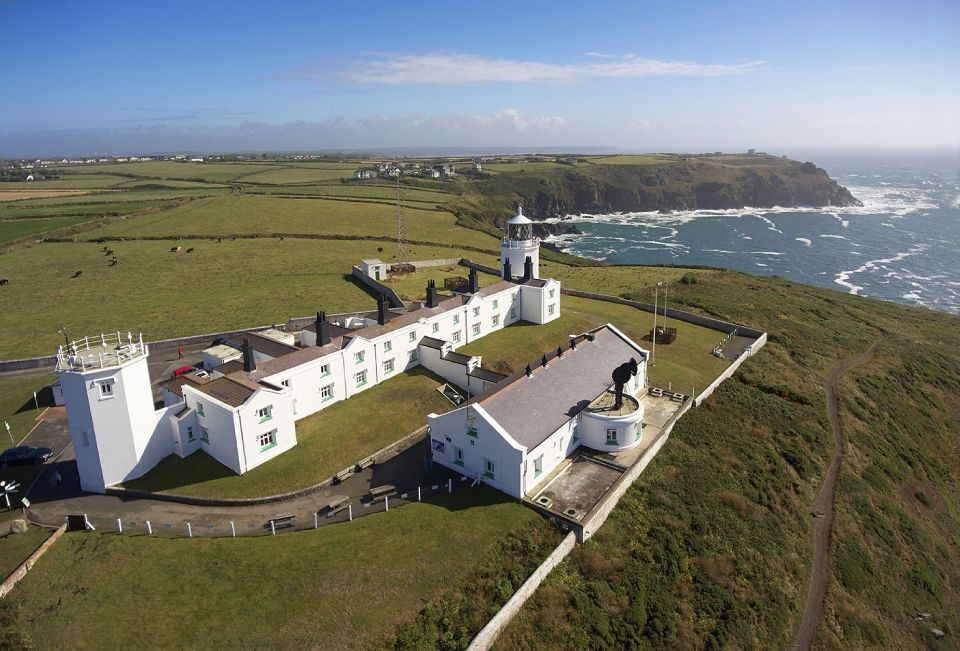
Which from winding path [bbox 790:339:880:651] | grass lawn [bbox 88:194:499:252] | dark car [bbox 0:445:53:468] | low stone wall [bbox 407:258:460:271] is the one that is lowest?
winding path [bbox 790:339:880:651]

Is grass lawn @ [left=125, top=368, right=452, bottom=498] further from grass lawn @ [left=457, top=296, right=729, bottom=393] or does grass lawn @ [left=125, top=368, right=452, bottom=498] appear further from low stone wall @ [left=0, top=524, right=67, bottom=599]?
grass lawn @ [left=457, top=296, right=729, bottom=393]

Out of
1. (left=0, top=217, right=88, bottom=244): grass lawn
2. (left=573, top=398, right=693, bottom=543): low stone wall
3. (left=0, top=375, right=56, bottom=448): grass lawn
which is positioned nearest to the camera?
(left=573, top=398, right=693, bottom=543): low stone wall

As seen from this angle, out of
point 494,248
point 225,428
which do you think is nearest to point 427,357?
point 225,428

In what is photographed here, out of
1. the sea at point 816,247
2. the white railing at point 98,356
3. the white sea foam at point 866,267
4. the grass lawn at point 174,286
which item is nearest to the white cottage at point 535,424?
the white railing at point 98,356

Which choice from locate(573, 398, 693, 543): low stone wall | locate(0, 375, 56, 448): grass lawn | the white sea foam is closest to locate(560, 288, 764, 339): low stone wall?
locate(573, 398, 693, 543): low stone wall

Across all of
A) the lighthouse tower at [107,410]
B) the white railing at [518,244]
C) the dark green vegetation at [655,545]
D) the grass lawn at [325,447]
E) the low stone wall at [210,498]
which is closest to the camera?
the dark green vegetation at [655,545]

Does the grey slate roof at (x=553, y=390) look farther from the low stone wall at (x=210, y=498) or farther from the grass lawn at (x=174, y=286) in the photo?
the grass lawn at (x=174, y=286)

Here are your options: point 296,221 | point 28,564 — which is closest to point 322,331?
point 28,564
